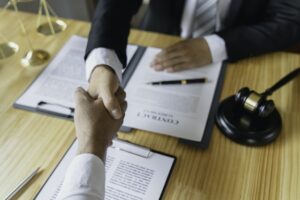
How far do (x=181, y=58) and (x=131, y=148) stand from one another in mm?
382

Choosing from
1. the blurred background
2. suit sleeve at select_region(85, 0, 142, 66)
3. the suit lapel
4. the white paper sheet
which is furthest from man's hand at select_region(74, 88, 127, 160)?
the blurred background

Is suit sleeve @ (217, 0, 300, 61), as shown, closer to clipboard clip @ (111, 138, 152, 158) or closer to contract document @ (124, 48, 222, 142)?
contract document @ (124, 48, 222, 142)

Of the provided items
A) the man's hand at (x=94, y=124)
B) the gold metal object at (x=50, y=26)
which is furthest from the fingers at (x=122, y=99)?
the gold metal object at (x=50, y=26)

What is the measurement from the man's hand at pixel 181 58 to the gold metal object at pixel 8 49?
50 cm

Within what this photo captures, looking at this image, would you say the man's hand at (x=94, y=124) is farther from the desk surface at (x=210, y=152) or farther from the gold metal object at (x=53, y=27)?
the gold metal object at (x=53, y=27)

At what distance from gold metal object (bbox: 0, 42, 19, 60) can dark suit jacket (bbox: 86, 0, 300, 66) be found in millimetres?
303

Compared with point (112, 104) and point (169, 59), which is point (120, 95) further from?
point (169, 59)

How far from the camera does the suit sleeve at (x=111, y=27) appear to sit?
99cm

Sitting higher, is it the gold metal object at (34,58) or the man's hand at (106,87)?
the man's hand at (106,87)

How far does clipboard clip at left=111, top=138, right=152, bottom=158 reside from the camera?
2.49 ft

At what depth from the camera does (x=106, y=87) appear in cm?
82

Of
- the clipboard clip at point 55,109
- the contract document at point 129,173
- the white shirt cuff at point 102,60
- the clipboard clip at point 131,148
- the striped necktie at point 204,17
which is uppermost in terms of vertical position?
the white shirt cuff at point 102,60

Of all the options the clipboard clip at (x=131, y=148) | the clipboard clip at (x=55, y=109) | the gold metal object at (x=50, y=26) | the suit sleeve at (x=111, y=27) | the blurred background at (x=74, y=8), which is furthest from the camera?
the blurred background at (x=74, y=8)

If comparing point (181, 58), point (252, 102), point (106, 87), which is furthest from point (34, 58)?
point (252, 102)
